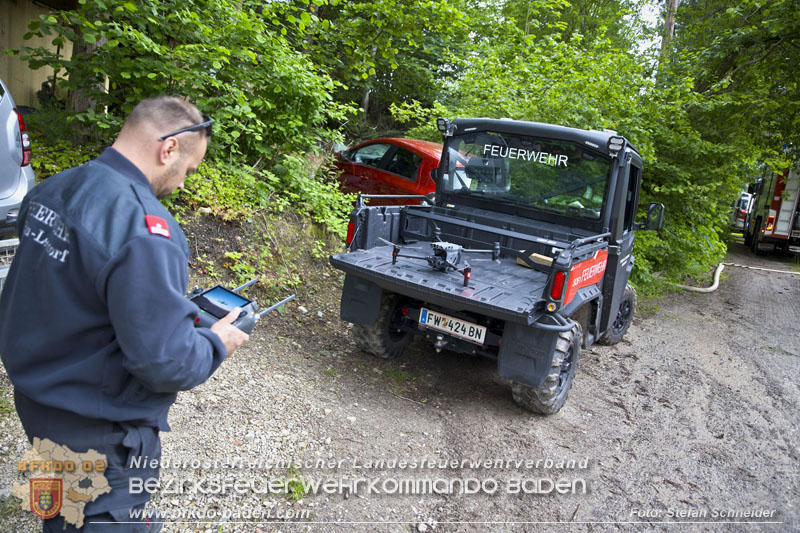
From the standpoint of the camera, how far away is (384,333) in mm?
4750

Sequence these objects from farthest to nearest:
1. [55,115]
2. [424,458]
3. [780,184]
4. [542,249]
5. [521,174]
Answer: [780,184]
[55,115]
[521,174]
[542,249]
[424,458]

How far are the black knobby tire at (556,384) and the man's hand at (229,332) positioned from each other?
2706 mm

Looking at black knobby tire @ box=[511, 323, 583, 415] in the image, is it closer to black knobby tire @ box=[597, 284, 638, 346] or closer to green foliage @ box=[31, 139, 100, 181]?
black knobby tire @ box=[597, 284, 638, 346]

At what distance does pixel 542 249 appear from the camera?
4.62 metres

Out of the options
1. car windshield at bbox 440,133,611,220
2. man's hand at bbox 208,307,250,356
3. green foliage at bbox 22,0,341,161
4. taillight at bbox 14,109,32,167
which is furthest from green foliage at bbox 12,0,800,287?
man's hand at bbox 208,307,250,356

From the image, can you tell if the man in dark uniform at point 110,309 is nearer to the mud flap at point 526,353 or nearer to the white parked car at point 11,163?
the mud flap at point 526,353

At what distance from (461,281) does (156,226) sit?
281 centimetres

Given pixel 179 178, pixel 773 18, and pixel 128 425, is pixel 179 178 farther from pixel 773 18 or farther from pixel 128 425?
pixel 773 18

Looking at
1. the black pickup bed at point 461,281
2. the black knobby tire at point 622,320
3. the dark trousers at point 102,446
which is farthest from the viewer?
the black knobby tire at point 622,320

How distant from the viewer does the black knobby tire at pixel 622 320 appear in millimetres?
6320

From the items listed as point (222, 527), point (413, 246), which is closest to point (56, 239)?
point (222, 527)

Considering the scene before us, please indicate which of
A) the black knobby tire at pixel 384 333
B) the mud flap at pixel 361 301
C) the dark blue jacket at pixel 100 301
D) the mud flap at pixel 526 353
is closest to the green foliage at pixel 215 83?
the mud flap at pixel 361 301

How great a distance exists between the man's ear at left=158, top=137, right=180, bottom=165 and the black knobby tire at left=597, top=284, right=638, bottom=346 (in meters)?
5.73

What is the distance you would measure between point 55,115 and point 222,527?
17.3 feet
